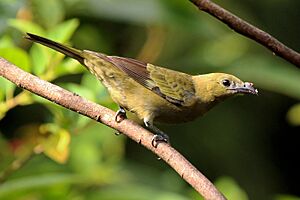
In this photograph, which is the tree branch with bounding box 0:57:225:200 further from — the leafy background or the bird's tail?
the leafy background

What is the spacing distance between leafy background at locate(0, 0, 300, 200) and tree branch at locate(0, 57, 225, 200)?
1.58 ft

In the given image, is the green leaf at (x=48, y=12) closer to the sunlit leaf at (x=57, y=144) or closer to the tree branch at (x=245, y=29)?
the sunlit leaf at (x=57, y=144)

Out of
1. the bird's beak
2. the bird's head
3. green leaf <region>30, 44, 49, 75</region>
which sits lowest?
green leaf <region>30, 44, 49, 75</region>

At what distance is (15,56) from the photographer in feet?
9.64

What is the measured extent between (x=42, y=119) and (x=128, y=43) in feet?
2.75

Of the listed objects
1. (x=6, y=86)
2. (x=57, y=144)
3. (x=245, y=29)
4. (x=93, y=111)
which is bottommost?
(x=57, y=144)

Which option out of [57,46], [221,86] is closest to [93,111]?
[57,46]

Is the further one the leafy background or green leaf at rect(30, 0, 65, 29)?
green leaf at rect(30, 0, 65, 29)

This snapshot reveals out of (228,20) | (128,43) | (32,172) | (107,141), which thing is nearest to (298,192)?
(128,43)

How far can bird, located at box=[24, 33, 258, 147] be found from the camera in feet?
11.0

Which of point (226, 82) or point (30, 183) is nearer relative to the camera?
point (30, 183)

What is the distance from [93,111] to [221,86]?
112 cm

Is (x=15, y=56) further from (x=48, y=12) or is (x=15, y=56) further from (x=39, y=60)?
(x=48, y=12)

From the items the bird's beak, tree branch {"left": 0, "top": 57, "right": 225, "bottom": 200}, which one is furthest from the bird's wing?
tree branch {"left": 0, "top": 57, "right": 225, "bottom": 200}
